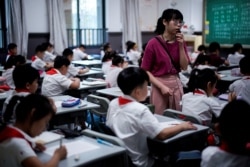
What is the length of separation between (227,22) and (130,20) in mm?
2818

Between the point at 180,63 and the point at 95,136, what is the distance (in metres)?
1.21

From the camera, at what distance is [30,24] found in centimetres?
848

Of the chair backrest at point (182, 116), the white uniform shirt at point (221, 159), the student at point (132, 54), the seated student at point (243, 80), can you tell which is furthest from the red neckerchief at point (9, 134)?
the student at point (132, 54)

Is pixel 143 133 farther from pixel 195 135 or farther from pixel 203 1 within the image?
pixel 203 1

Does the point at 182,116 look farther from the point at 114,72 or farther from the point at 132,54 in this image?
the point at 132,54

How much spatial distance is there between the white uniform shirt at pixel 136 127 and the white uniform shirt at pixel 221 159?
50 centimetres

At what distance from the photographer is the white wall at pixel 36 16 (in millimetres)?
8398

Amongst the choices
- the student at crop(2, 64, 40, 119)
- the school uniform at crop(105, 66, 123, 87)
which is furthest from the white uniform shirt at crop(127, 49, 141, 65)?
the student at crop(2, 64, 40, 119)

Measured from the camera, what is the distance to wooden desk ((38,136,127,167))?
1.84m

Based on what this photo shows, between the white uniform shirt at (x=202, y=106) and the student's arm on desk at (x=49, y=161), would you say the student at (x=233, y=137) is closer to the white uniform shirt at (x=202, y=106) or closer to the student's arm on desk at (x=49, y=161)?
the student's arm on desk at (x=49, y=161)

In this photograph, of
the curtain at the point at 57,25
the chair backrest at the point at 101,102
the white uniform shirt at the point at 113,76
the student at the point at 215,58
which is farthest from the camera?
the curtain at the point at 57,25

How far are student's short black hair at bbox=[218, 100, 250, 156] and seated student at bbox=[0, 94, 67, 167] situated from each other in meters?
0.91

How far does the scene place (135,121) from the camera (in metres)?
2.19

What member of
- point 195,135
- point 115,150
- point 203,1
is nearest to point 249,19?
point 203,1
